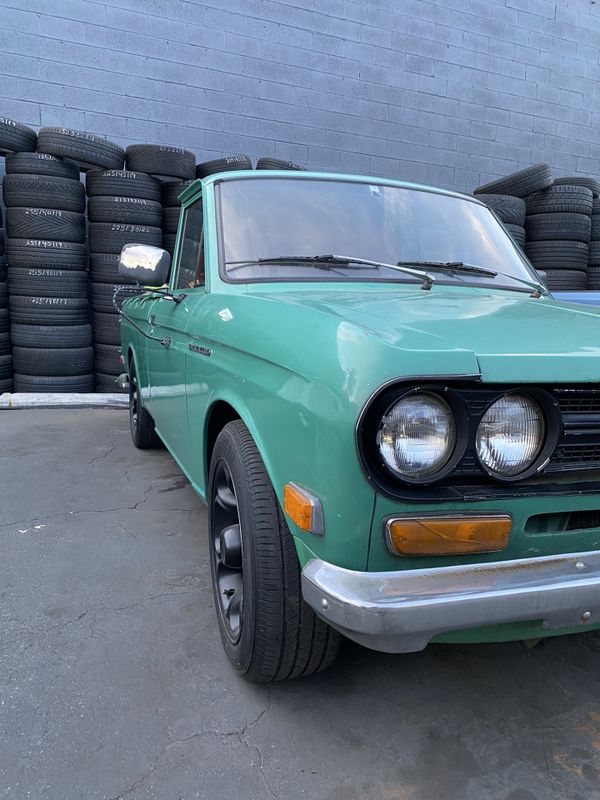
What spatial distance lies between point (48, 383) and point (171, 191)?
2.79 m

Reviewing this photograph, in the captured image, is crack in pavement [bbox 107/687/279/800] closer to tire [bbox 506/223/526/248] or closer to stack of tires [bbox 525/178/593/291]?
tire [bbox 506/223/526/248]

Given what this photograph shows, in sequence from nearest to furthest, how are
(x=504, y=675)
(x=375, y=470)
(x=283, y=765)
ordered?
1. (x=375, y=470)
2. (x=283, y=765)
3. (x=504, y=675)

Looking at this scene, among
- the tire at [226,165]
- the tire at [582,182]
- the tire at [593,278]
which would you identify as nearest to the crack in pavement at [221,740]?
the tire at [226,165]

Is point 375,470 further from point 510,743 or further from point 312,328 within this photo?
point 510,743

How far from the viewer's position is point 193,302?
2680 mm

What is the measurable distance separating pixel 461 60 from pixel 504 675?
9.59 metres

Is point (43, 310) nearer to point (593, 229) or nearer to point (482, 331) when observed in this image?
point (482, 331)

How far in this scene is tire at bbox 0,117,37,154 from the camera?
249 inches

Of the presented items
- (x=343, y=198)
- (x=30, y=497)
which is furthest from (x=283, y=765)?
(x=30, y=497)

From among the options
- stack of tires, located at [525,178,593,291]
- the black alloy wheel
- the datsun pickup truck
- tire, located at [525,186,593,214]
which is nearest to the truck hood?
the datsun pickup truck

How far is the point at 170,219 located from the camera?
717 cm

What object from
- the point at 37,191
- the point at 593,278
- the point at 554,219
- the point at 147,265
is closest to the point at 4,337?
the point at 37,191

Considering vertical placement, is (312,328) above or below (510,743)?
above

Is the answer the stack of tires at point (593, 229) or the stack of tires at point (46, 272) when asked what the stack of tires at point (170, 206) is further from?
the stack of tires at point (593, 229)
